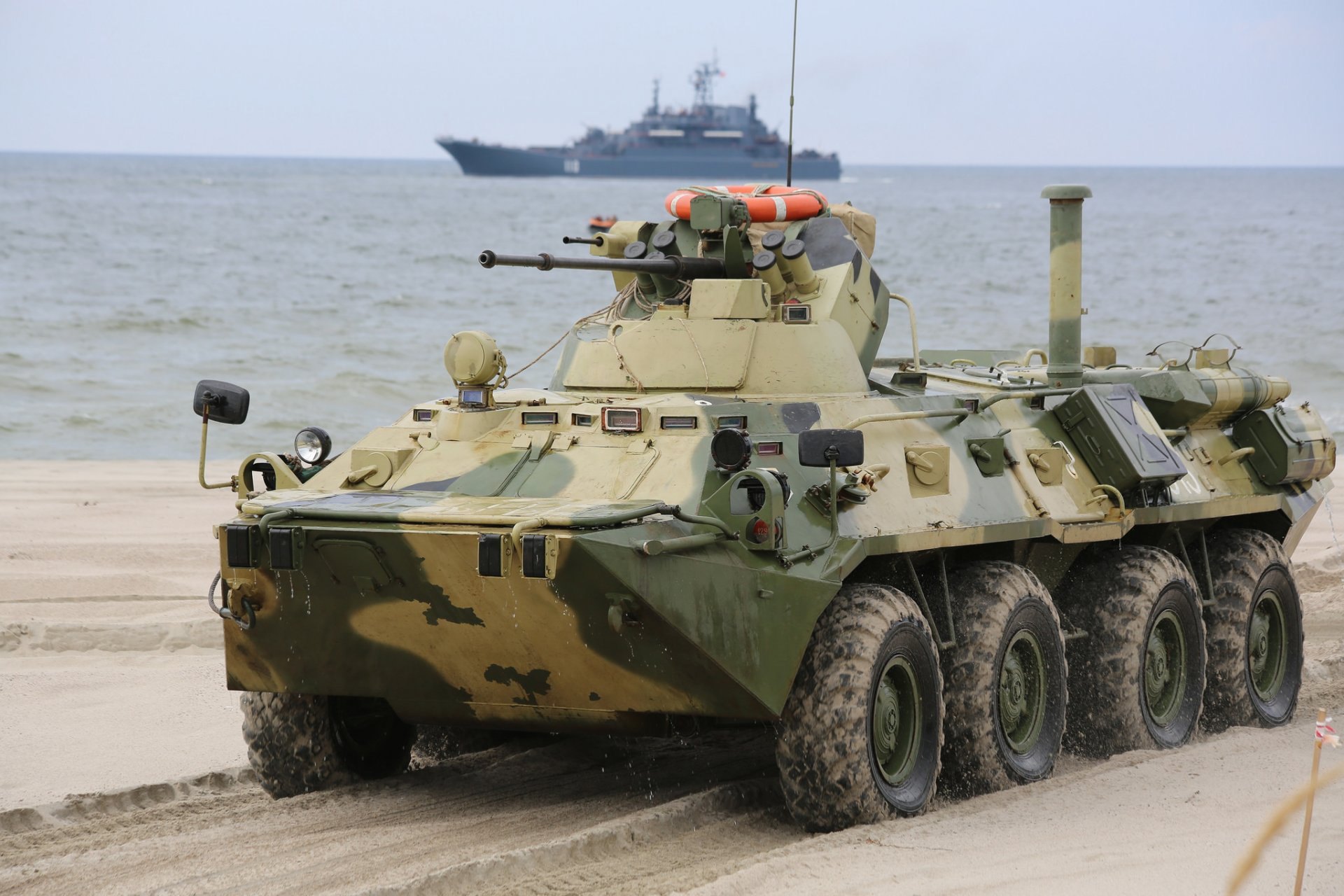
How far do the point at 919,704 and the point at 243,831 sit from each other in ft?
9.55

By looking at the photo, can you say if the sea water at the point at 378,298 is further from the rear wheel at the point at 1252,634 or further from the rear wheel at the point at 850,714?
the rear wheel at the point at 850,714

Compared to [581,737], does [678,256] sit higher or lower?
higher

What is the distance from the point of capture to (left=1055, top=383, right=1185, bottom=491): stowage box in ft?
33.0

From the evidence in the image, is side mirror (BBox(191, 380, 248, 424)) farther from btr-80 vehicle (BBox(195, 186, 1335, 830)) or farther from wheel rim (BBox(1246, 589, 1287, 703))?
wheel rim (BBox(1246, 589, 1287, 703))

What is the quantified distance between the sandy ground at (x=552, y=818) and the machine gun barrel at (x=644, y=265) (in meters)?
Answer: 2.39

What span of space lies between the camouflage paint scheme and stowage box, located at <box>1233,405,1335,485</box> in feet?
3.25

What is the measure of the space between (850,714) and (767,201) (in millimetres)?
3208

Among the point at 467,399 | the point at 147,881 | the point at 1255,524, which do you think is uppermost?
the point at 467,399

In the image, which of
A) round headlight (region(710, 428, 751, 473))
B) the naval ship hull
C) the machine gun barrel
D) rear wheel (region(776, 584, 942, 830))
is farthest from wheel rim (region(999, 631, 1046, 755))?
the naval ship hull

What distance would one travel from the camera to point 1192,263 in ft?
193

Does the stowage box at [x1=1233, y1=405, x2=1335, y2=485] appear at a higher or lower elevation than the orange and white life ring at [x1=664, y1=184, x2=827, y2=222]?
lower

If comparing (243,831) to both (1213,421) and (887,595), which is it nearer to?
(887,595)

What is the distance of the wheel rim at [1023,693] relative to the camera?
920 centimetres

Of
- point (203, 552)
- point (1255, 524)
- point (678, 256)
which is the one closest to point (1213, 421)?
point (1255, 524)
